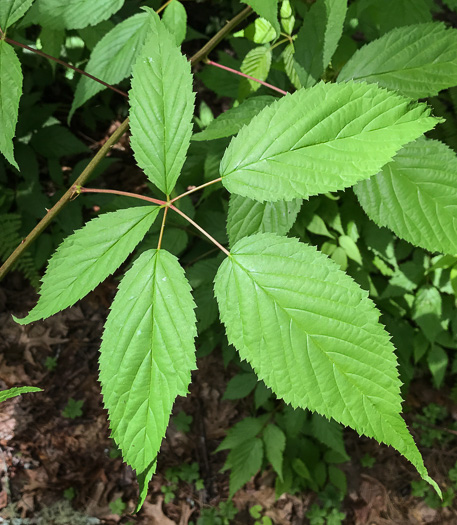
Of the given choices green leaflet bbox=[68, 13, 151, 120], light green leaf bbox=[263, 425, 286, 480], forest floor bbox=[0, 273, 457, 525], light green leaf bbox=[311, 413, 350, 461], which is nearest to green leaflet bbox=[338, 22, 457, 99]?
green leaflet bbox=[68, 13, 151, 120]

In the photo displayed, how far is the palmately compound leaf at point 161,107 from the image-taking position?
90 cm

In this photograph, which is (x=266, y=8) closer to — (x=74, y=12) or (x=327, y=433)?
(x=74, y=12)

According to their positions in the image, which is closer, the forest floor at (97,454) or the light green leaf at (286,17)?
the light green leaf at (286,17)

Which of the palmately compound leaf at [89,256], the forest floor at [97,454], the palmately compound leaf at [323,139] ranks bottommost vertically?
the forest floor at [97,454]

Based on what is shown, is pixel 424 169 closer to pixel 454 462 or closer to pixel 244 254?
pixel 244 254

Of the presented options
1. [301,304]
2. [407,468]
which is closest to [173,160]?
[301,304]

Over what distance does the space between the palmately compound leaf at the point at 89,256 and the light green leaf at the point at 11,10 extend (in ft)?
1.86

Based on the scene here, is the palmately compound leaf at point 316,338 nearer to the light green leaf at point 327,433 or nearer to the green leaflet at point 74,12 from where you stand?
the green leaflet at point 74,12

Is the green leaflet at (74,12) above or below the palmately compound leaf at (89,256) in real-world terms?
above

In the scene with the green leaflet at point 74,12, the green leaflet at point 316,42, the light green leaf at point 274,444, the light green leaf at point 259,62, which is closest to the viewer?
the green leaflet at point 316,42

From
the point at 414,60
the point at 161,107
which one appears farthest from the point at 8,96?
the point at 414,60

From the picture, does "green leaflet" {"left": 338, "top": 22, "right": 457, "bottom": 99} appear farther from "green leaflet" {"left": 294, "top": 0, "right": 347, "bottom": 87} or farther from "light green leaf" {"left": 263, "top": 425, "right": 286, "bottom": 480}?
"light green leaf" {"left": 263, "top": 425, "right": 286, "bottom": 480}

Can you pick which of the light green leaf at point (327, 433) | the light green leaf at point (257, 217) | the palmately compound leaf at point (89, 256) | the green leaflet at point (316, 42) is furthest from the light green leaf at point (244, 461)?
the green leaflet at point (316, 42)

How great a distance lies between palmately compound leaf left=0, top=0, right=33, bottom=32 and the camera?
103 centimetres
